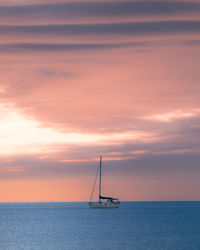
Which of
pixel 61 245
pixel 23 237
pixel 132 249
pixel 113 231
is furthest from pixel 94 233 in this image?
pixel 132 249

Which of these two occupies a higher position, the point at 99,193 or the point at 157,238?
the point at 99,193

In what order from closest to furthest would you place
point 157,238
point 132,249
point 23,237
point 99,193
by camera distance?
point 132,249
point 157,238
point 23,237
point 99,193

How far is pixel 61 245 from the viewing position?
92.4 m

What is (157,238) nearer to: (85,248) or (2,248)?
(85,248)

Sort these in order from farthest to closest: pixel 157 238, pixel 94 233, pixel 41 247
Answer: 1. pixel 94 233
2. pixel 157 238
3. pixel 41 247

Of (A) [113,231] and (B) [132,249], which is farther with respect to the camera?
(A) [113,231]

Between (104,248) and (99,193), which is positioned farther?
(99,193)

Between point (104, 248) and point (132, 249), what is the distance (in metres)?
5.68

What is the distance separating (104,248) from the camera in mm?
86312

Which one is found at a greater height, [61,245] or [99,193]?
[99,193]

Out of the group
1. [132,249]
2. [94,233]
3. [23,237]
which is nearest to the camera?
[132,249]

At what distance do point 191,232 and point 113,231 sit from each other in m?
20.4

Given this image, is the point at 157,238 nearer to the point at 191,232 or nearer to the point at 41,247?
the point at 191,232

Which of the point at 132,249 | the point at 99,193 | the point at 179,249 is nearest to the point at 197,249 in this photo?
the point at 179,249
